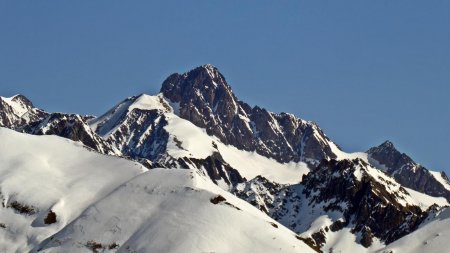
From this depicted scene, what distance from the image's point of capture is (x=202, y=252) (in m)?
185

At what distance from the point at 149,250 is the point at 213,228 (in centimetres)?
1602

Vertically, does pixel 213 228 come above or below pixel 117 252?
above

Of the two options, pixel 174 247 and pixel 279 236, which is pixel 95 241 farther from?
pixel 279 236

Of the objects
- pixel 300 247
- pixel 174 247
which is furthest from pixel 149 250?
pixel 300 247

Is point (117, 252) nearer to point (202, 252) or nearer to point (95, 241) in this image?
point (95, 241)

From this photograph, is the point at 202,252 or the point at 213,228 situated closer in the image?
the point at 202,252

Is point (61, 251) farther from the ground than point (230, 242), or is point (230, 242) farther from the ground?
point (230, 242)

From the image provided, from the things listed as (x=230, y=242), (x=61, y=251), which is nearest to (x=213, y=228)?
(x=230, y=242)

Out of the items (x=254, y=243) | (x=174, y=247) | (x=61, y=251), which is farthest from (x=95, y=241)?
(x=254, y=243)

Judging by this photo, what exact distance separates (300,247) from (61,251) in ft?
167

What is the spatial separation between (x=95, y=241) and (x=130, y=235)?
7590 mm

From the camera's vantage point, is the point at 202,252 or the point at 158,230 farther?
the point at 158,230

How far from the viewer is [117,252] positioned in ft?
634

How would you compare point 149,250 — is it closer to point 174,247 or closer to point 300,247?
point 174,247
